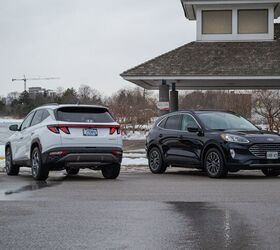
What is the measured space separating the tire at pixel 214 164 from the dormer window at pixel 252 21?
15.0 m

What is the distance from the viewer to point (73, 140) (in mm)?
13594

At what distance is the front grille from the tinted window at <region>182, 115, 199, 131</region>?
1732 mm

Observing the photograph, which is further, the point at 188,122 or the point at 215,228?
the point at 188,122

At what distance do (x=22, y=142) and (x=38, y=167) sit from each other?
59.7 inches

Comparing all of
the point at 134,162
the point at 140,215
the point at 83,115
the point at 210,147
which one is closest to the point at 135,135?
the point at 134,162

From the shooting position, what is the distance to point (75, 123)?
13680mm

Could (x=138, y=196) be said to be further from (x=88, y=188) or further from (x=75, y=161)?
(x=75, y=161)

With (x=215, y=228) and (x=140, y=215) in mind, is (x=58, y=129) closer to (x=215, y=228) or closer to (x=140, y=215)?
(x=140, y=215)

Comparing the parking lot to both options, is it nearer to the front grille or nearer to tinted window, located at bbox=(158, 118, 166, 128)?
the front grille

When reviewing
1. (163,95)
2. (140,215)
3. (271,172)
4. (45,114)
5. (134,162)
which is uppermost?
(163,95)

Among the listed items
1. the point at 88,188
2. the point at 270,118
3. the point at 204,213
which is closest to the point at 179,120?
the point at 88,188

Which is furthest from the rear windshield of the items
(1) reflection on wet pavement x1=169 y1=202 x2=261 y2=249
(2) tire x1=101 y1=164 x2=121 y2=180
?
(1) reflection on wet pavement x1=169 y1=202 x2=261 y2=249

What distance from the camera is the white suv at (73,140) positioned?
44.4 feet

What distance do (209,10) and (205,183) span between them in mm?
16782
